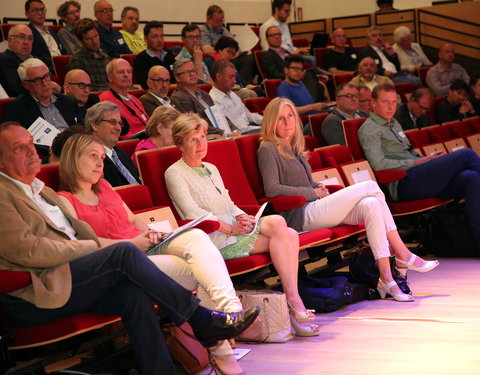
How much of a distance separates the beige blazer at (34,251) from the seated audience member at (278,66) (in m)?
5.22

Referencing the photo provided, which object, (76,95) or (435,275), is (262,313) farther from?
(76,95)

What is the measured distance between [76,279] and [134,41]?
5.28m

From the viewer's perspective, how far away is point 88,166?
2.99 meters

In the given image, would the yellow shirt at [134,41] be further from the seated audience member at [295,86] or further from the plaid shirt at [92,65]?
the seated audience member at [295,86]

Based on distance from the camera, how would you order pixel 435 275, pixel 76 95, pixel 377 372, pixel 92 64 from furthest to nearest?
pixel 92 64 → pixel 76 95 → pixel 435 275 → pixel 377 372

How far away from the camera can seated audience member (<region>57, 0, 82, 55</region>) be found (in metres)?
6.74

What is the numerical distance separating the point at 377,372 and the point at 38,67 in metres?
2.75

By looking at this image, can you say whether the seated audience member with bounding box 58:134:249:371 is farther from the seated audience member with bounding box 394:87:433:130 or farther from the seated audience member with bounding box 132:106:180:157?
the seated audience member with bounding box 394:87:433:130

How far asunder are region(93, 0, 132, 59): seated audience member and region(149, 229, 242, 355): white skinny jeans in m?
4.35

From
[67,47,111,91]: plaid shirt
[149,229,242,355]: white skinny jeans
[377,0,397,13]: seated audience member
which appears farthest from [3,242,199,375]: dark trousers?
[377,0,397,13]: seated audience member

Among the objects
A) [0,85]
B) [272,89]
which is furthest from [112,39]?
[0,85]

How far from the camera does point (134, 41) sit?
24.6 ft

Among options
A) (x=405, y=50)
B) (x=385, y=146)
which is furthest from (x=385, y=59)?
(x=385, y=146)

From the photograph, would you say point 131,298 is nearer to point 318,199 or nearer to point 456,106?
point 318,199
